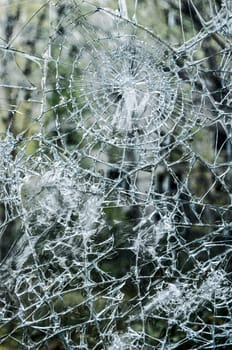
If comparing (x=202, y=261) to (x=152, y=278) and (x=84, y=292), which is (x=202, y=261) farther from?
(x=84, y=292)

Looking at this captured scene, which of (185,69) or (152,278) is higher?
(185,69)

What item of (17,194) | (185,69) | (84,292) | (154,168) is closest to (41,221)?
(17,194)

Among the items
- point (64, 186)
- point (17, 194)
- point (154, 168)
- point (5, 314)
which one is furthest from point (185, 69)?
point (5, 314)

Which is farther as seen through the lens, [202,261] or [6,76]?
[202,261]

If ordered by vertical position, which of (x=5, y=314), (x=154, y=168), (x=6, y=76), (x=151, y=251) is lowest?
(x=5, y=314)

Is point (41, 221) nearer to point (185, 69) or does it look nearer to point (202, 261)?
point (202, 261)

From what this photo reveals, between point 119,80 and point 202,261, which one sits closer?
point 119,80

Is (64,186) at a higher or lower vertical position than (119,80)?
lower

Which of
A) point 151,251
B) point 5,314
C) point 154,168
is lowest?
point 5,314
